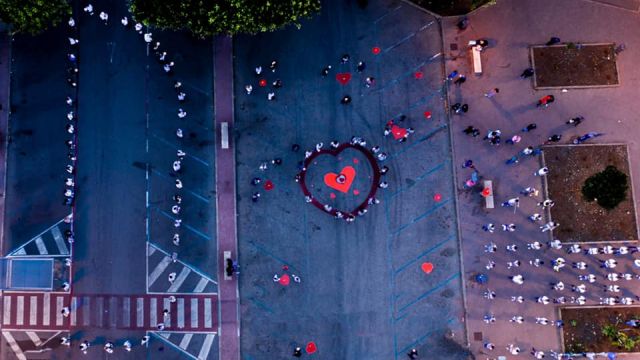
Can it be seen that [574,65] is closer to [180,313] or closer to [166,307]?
[180,313]

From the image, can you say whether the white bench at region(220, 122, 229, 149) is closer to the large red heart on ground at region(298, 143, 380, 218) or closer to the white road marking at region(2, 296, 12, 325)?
the large red heart on ground at region(298, 143, 380, 218)

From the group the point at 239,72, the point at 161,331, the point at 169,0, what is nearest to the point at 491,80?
the point at 239,72

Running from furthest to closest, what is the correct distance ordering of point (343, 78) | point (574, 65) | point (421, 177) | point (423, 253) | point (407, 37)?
point (407, 37)
point (343, 78)
point (574, 65)
point (421, 177)
point (423, 253)

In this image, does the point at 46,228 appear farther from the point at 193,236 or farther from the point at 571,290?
the point at 571,290

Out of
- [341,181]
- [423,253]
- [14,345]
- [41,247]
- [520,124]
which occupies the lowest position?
[14,345]

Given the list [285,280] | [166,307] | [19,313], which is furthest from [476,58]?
[19,313]

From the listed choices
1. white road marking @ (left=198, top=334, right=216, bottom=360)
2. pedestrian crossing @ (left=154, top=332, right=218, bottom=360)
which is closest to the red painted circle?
pedestrian crossing @ (left=154, top=332, right=218, bottom=360)
